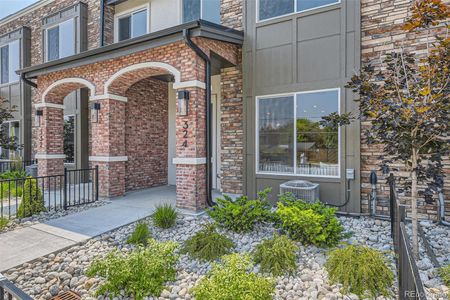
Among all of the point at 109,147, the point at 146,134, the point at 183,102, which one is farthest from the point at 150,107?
the point at 183,102

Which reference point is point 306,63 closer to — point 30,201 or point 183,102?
point 183,102

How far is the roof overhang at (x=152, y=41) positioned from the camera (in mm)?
5679

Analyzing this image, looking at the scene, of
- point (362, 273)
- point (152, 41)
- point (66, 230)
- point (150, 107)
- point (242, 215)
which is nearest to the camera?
point (362, 273)

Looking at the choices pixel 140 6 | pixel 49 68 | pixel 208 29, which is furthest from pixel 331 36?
pixel 49 68

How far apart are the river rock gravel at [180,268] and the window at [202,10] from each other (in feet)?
19.1

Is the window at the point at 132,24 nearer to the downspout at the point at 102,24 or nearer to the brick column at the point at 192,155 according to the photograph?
the downspout at the point at 102,24

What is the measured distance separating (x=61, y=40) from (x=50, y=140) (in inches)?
186

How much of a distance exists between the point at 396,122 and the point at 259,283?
2454 millimetres

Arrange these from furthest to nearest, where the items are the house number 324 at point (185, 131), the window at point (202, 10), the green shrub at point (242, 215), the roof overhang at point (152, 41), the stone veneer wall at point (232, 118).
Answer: the window at point (202, 10), the stone veneer wall at point (232, 118), the house number 324 at point (185, 131), the roof overhang at point (152, 41), the green shrub at point (242, 215)

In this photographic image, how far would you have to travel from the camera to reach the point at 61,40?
11.1 m

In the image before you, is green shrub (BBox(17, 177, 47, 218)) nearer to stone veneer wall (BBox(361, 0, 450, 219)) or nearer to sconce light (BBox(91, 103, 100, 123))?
sconce light (BBox(91, 103, 100, 123))

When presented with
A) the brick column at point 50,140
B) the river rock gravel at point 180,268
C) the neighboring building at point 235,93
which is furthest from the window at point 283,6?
the brick column at point 50,140

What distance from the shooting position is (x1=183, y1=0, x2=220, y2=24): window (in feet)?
25.2

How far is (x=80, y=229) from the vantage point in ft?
16.9
